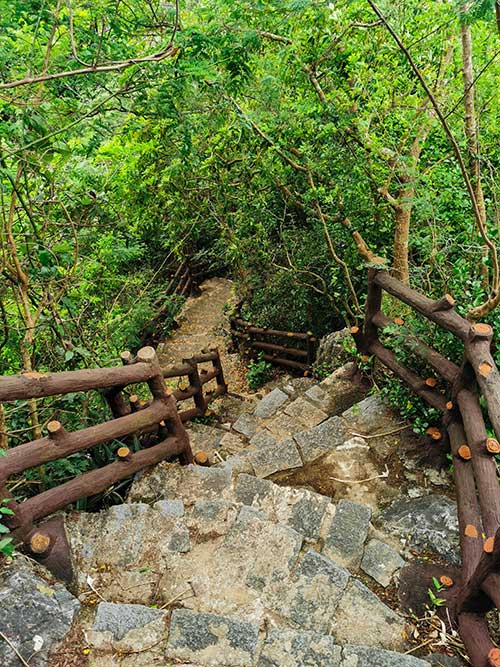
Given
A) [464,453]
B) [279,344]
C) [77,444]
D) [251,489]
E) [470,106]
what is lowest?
[279,344]

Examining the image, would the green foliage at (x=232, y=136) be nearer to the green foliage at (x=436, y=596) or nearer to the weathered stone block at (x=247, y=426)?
the green foliage at (x=436, y=596)

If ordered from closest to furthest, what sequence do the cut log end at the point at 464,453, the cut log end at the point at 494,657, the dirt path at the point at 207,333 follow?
the cut log end at the point at 494,657, the cut log end at the point at 464,453, the dirt path at the point at 207,333

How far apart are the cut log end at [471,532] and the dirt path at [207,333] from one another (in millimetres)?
5532

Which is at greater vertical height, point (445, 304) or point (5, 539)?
point (445, 304)

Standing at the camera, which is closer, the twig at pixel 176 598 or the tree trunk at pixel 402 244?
the twig at pixel 176 598

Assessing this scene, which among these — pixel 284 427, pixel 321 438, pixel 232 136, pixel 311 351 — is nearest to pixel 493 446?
pixel 321 438

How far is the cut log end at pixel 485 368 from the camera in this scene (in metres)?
2.27

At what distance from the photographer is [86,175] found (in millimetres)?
3379

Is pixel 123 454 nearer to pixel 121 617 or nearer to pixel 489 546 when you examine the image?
pixel 121 617

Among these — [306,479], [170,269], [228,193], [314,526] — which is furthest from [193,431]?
[170,269]

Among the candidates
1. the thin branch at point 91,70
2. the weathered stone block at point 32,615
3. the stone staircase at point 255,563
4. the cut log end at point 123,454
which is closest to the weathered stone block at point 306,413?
the stone staircase at point 255,563

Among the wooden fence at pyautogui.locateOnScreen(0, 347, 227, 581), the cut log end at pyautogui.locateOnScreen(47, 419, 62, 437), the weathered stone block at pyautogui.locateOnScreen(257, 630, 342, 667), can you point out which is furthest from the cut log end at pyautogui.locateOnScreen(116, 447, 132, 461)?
the weathered stone block at pyautogui.locateOnScreen(257, 630, 342, 667)

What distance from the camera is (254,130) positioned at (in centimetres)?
412

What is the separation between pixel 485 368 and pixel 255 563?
1532 millimetres
